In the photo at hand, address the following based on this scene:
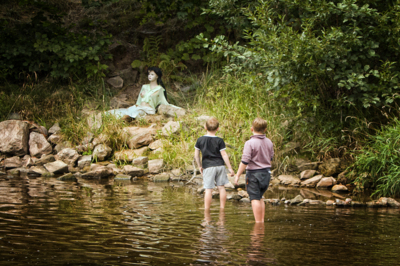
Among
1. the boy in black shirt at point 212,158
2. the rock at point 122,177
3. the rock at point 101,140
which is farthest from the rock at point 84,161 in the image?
the boy in black shirt at point 212,158

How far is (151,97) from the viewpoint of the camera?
536 inches

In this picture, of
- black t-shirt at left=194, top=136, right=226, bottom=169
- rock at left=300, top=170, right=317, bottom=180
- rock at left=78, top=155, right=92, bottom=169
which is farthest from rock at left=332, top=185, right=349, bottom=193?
rock at left=78, top=155, right=92, bottom=169

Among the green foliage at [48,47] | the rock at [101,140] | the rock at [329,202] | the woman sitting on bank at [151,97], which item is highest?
the green foliage at [48,47]

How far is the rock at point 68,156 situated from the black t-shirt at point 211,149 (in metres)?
5.63

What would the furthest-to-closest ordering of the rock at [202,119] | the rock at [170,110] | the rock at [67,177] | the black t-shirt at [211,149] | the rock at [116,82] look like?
the rock at [116,82]
the rock at [170,110]
the rock at [202,119]
the rock at [67,177]
the black t-shirt at [211,149]

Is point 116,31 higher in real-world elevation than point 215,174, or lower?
higher

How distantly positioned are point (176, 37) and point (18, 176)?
9.64 m

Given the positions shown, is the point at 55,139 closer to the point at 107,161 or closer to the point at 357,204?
the point at 107,161

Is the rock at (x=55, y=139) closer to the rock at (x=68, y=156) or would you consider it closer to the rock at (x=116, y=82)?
the rock at (x=68, y=156)

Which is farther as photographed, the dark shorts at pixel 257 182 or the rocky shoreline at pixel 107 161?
the rocky shoreline at pixel 107 161

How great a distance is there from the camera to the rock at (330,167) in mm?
9633

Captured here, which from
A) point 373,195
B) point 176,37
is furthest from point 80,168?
point 176,37

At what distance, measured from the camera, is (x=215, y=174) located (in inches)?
269

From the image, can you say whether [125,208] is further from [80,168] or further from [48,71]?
[48,71]
